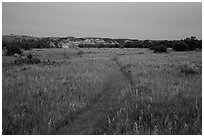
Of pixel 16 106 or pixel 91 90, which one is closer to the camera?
pixel 16 106

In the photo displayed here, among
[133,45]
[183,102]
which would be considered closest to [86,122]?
[183,102]

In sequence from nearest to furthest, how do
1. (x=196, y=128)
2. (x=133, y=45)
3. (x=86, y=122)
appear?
(x=196, y=128) < (x=86, y=122) < (x=133, y=45)

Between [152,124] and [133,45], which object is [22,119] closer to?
[152,124]

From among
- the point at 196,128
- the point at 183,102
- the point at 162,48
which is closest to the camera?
the point at 196,128

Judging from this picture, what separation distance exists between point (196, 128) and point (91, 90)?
4.69 meters

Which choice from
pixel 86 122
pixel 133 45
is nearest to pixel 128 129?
pixel 86 122

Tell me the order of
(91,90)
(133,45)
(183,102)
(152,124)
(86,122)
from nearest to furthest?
(152,124), (86,122), (183,102), (91,90), (133,45)

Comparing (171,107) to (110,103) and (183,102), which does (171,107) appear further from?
(110,103)

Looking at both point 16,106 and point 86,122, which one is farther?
point 16,106

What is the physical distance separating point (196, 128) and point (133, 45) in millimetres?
73634

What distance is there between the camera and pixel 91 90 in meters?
8.49

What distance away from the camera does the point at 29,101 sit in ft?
21.9

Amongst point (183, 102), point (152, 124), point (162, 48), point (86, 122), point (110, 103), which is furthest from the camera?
point (162, 48)

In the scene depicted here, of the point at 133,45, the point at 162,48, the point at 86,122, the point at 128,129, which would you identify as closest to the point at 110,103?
the point at 86,122
